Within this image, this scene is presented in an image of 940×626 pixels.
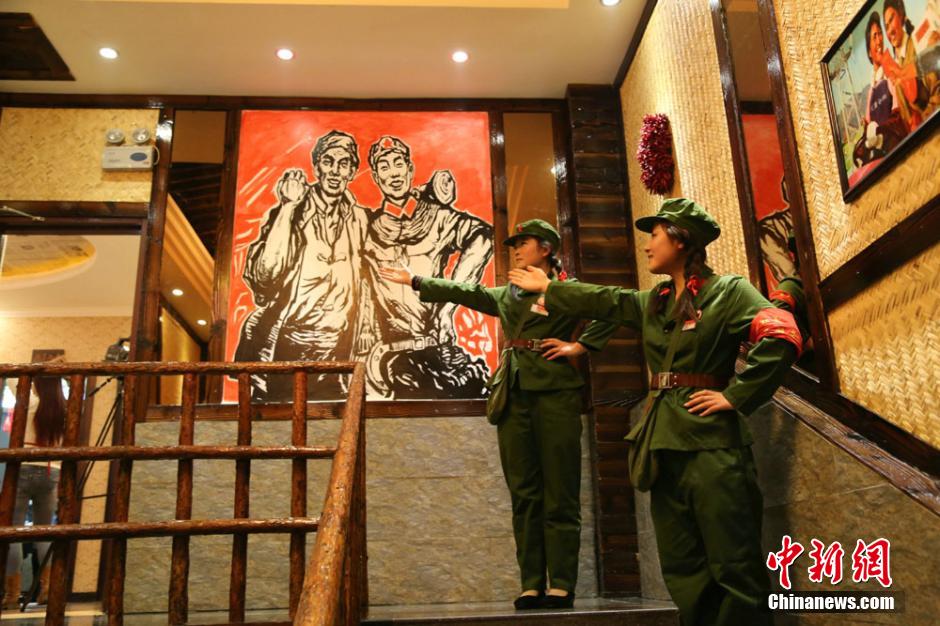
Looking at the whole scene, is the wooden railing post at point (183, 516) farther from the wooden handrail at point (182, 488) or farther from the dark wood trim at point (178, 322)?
the dark wood trim at point (178, 322)

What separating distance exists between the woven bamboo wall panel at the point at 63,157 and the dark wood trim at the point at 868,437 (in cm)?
462

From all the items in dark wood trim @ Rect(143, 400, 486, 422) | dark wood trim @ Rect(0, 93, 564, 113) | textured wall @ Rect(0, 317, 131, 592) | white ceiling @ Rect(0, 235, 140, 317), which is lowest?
dark wood trim @ Rect(143, 400, 486, 422)

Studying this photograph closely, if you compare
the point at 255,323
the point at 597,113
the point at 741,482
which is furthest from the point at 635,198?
the point at 741,482

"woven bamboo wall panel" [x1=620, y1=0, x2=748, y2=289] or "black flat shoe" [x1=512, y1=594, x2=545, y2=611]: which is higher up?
"woven bamboo wall panel" [x1=620, y1=0, x2=748, y2=289]

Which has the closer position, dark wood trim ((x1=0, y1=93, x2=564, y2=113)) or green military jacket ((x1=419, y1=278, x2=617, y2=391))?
green military jacket ((x1=419, y1=278, x2=617, y2=391))

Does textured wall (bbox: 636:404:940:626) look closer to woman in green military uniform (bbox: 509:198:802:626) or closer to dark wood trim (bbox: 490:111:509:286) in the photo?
woman in green military uniform (bbox: 509:198:802:626)

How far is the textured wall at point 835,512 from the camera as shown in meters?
2.07

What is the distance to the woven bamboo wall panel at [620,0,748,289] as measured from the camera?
151 inches

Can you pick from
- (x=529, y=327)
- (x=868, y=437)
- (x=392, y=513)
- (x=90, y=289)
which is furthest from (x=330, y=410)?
(x=90, y=289)

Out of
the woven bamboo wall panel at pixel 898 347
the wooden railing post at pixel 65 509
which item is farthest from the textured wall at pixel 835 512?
the wooden railing post at pixel 65 509

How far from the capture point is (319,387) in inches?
201

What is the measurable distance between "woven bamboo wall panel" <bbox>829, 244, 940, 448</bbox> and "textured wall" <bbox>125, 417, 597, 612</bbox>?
2547 mm

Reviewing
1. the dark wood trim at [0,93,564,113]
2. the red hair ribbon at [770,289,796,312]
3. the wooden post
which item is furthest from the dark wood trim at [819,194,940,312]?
the dark wood trim at [0,93,564,113]

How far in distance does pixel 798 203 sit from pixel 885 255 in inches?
26.3
